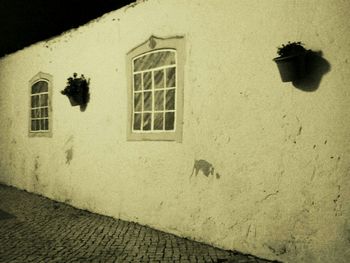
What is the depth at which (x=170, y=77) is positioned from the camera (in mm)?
5266

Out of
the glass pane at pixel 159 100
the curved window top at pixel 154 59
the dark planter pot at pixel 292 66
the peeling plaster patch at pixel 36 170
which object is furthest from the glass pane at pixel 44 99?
the dark planter pot at pixel 292 66

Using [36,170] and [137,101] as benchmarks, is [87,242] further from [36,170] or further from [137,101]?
[36,170]

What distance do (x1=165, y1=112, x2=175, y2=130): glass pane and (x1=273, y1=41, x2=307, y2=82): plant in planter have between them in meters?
1.98

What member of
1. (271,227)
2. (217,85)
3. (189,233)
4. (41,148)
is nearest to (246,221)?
(271,227)

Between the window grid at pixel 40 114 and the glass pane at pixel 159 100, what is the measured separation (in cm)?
369

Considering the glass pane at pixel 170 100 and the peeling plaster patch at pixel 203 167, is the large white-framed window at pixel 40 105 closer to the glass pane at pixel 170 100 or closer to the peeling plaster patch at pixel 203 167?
the glass pane at pixel 170 100

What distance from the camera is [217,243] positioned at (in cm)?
462

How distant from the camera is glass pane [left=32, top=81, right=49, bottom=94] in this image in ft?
26.9

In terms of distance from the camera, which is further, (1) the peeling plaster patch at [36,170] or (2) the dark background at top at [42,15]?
(2) the dark background at top at [42,15]

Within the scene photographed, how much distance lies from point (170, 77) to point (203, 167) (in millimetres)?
1503

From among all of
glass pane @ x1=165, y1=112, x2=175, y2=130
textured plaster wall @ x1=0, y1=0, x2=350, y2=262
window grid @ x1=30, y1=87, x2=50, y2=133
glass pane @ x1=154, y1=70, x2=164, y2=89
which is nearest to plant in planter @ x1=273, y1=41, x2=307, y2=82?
textured plaster wall @ x1=0, y1=0, x2=350, y2=262

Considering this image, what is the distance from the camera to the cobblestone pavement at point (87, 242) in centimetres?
432

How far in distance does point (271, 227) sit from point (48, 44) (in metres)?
6.50

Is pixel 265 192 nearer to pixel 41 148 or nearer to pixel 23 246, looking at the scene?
pixel 23 246
